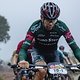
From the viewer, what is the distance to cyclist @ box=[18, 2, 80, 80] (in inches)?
327

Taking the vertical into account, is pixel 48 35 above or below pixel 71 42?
above

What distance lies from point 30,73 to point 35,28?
1.11 meters

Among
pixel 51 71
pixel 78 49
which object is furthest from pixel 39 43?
pixel 51 71

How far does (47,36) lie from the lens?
8.84m

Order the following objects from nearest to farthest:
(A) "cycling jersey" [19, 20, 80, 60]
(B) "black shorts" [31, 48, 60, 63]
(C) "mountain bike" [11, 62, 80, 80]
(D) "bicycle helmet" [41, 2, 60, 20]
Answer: (C) "mountain bike" [11, 62, 80, 80] < (D) "bicycle helmet" [41, 2, 60, 20] < (A) "cycling jersey" [19, 20, 80, 60] < (B) "black shorts" [31, 48, 60, 63]

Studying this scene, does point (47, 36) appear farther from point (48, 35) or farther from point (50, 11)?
point (50, 11)

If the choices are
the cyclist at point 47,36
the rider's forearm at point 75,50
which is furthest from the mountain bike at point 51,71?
the rider's forearm at point 75,50

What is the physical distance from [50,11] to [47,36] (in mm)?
716

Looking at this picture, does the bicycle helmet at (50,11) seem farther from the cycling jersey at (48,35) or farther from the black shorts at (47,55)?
the black shorts at (47,55)

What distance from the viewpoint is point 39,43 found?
8.98 metres

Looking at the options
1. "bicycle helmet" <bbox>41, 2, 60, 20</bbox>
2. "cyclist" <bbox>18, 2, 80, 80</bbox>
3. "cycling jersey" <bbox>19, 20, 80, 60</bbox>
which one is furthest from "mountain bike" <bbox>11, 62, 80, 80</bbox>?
"bicycle helmet" <bbox>41, 2, 60, 20</bbox>

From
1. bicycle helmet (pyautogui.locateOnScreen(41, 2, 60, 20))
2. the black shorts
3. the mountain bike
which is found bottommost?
the mountain bike

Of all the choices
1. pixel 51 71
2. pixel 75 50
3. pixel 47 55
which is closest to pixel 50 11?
pixel 75 50

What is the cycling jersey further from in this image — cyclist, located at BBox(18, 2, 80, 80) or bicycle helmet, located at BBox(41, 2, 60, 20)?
bicycle helmet, located at BBox(41, 2, 60, 20)
